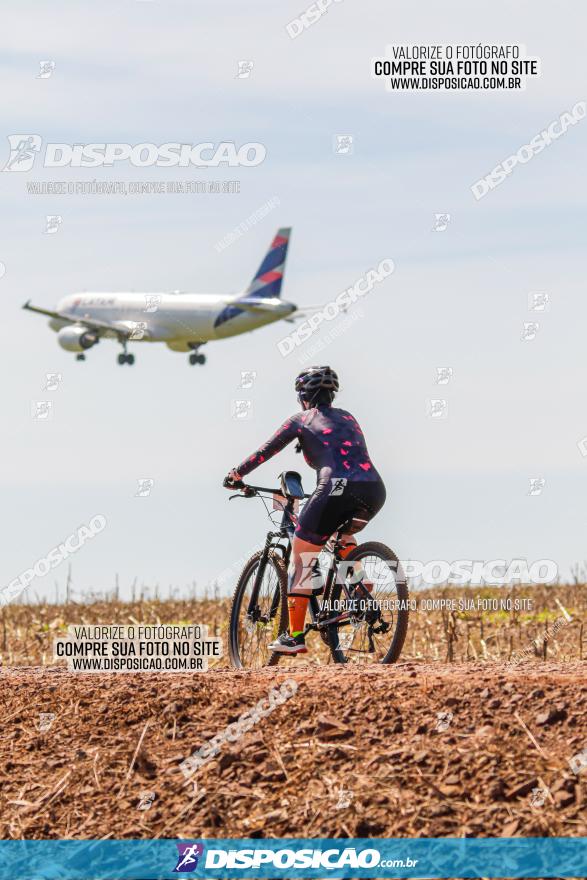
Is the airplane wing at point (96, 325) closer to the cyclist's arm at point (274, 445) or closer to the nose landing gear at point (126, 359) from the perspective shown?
the nose landing gear at point (126, 359)

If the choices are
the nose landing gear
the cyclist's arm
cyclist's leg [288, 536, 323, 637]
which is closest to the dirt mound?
cyclist's leg [288, 536, 323, 637]

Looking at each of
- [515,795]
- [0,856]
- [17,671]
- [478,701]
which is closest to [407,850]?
[515,795]

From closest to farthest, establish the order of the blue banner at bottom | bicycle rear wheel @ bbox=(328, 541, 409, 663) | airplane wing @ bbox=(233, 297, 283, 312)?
1. the blue banner at bottom
2. bicycle rear wheel @ bbox=(328, 541, 409, 663)
3. airplane wing @ bbox=(233, 297, 283, 312)

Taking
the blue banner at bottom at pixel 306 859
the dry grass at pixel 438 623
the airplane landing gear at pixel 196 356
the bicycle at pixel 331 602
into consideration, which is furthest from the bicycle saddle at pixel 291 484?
the airplane landing gear at pixel 196 356

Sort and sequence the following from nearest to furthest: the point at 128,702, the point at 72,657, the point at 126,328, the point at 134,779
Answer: the point at 134,779 → the point at 128,702 → the point at 72,657 → the point at 126,328

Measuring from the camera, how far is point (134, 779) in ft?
27.2

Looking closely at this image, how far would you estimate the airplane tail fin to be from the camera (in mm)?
63844

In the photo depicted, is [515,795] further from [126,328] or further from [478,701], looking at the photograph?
[126,328]

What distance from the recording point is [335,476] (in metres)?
11.3

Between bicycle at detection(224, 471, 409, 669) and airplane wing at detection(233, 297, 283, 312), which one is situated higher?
airplane wing at detection(233, 297, 283, 312)

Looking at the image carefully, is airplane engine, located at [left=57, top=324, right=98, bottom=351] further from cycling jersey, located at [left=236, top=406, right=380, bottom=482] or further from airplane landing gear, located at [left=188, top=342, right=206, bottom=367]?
cycling jersey, located at [left=236, top=406, right=380, bottom=482]

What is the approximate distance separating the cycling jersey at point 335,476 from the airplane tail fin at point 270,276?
5122 cm

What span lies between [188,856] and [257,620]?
4.96 m

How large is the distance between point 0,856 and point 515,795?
9.66ft
